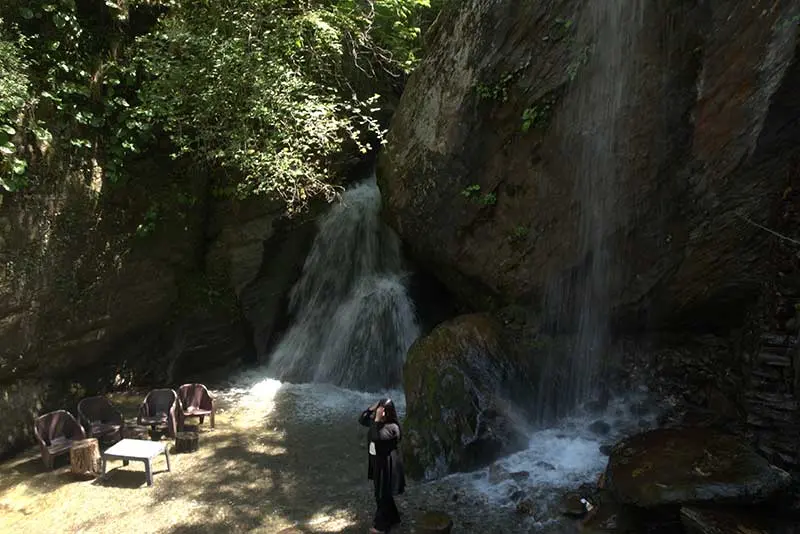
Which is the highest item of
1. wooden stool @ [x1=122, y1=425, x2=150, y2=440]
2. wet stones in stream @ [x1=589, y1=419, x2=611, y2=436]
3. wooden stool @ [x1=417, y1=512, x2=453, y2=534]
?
wooden stool @ [x1=122, y1=425, x2=150, y2=440]

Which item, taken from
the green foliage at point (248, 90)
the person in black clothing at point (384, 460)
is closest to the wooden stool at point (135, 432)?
the person in black clothing at point (384, 460)

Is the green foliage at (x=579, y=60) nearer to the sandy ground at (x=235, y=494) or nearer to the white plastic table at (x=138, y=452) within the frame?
the sandy ground at (x=235, y=494)

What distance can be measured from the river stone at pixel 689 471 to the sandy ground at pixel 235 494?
1.30m

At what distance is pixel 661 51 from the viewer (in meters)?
7.92

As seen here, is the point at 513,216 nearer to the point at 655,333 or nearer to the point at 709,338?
the point at 655,333

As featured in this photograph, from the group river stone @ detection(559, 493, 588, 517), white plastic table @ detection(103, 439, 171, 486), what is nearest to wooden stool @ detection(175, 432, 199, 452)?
white plastic table @ detection(103, 439, 171, 486)

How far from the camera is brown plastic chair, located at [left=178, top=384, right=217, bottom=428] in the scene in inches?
356

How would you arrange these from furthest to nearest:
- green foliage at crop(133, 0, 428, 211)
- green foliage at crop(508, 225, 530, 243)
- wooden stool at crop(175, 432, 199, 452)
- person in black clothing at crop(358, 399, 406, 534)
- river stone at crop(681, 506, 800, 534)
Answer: green foliage at crop(133, 0, 428, 211), green foliage at crop(508, 225, 530, 243), wooden stool at crop(175, 432, 199, 452), person in black clothing at crop(358, 399, 406, 534), river stone at crop(681, 506, 800, 534)

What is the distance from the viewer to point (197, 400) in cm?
922

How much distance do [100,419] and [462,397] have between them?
567 centimetres

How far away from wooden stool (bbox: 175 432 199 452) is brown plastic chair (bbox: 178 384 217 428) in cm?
79

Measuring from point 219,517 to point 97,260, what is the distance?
5458 millimetres

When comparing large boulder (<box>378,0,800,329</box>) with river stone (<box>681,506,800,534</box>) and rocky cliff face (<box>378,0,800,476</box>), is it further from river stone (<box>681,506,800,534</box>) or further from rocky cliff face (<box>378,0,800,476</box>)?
river stone (<box>681,506,800,534</box>)

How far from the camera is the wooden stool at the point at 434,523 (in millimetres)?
5980
